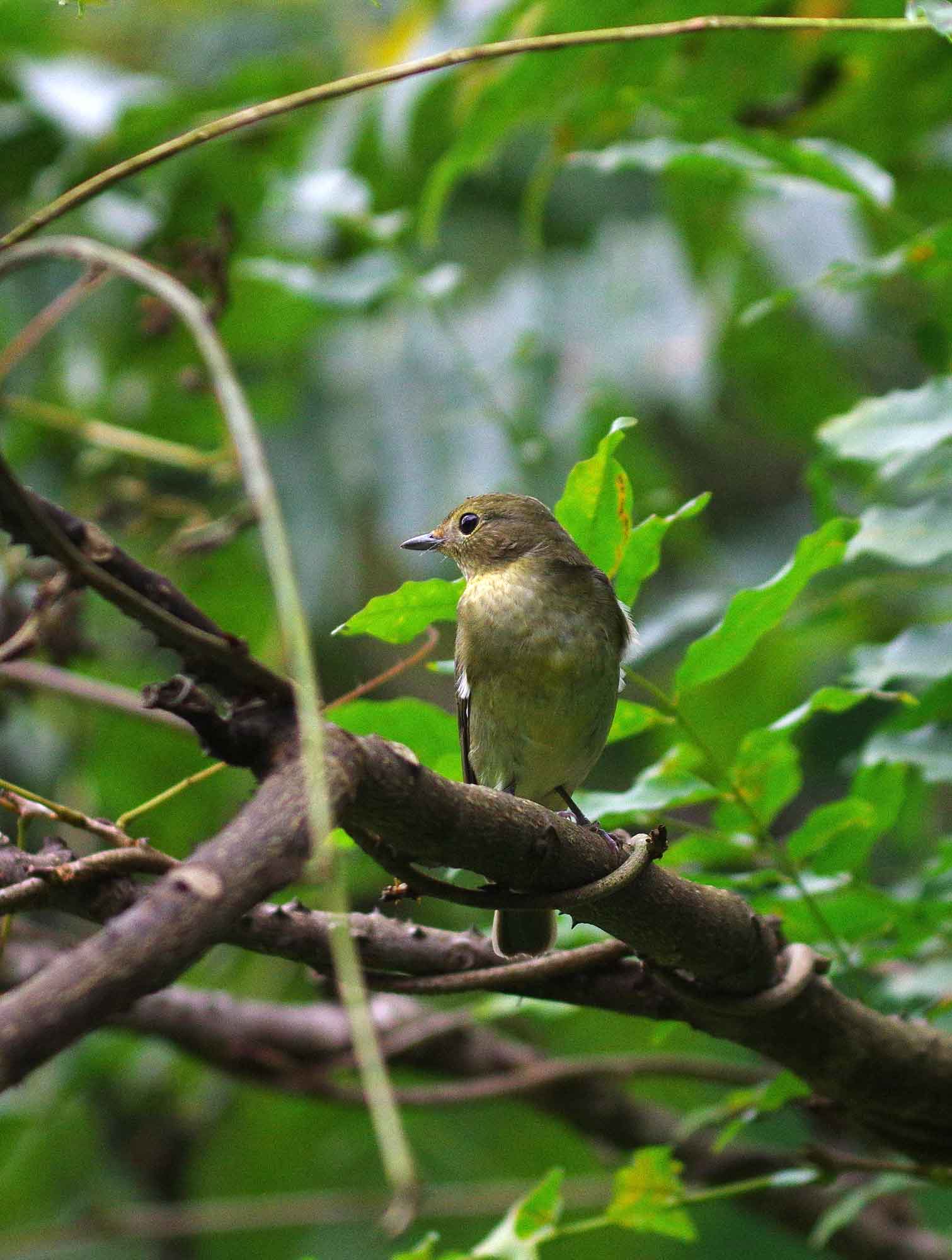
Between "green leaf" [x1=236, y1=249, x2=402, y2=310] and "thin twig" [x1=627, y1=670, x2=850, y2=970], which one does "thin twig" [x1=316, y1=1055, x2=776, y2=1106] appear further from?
"green leaf" [x1=236, y1=249, x2=402, y2=310]

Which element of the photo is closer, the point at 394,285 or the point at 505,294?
the point at 394,285

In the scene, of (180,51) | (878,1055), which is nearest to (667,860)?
(878,1055)

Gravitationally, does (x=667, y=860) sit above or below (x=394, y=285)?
below

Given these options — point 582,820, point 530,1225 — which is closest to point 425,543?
point 582,820

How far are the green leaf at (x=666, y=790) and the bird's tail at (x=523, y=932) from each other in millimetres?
251

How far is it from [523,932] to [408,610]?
848mm

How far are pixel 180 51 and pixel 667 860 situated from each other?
547cm

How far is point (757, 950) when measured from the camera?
2104 mm

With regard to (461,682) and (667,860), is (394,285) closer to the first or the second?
(461,682)

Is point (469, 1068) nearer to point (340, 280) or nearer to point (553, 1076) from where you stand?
point (553, 1076)

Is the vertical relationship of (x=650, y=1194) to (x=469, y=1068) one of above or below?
below

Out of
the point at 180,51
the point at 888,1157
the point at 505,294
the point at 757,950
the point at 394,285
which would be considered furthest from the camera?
the point at 180,51

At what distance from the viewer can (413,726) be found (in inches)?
97.6

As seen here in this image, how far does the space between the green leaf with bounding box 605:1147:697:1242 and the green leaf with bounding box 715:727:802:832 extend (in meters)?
0.63
